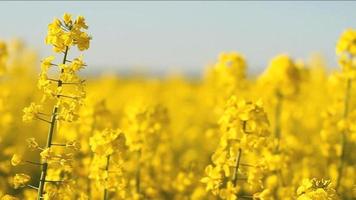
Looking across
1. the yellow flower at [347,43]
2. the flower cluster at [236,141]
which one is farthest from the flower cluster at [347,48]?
the flower cluster at [236,141]

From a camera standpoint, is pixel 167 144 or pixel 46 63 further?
pixel 167 144

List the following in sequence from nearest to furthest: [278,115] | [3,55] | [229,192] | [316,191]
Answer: [316,191]
[229,192]
[3,55]
[278,115]

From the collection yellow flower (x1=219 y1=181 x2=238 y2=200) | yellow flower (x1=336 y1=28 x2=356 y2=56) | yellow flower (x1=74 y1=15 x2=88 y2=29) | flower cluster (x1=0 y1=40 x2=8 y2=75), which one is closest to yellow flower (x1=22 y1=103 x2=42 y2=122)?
yellow flower (x1=74 y1=15 x2=88 y2=29)

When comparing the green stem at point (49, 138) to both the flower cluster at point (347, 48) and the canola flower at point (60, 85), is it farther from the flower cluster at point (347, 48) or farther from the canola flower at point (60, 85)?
the flower cluster at point (347, 48)

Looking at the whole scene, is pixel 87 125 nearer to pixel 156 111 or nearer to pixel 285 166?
pixel 156 111

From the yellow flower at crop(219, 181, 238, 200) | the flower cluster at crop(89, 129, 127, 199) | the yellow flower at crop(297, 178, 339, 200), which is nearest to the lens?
the yellow flower at crop(297, 178, 339, 200)

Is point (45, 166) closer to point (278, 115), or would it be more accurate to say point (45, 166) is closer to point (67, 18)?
point (67, 18)

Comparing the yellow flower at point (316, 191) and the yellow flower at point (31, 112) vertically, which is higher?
the yellow flower at point (31, 112)

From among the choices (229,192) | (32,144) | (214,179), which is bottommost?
(229,192)

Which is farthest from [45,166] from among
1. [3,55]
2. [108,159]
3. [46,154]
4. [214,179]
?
[3,55]

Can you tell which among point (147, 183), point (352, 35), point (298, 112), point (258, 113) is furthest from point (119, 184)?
point (298, 112)

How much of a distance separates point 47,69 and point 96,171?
157cm

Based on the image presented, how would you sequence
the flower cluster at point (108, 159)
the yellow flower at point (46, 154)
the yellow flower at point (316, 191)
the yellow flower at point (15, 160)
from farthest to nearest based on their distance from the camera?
the flower cluster at point (108, 159), the yellow flower at point (15, 160), the yellow flower at point (46, 154), the yellow flower at point (316, 191)

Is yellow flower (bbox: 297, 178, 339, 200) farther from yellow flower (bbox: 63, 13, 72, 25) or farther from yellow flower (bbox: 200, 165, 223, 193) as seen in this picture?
yellow flower (bbox: 63, 13, 72, 25)
